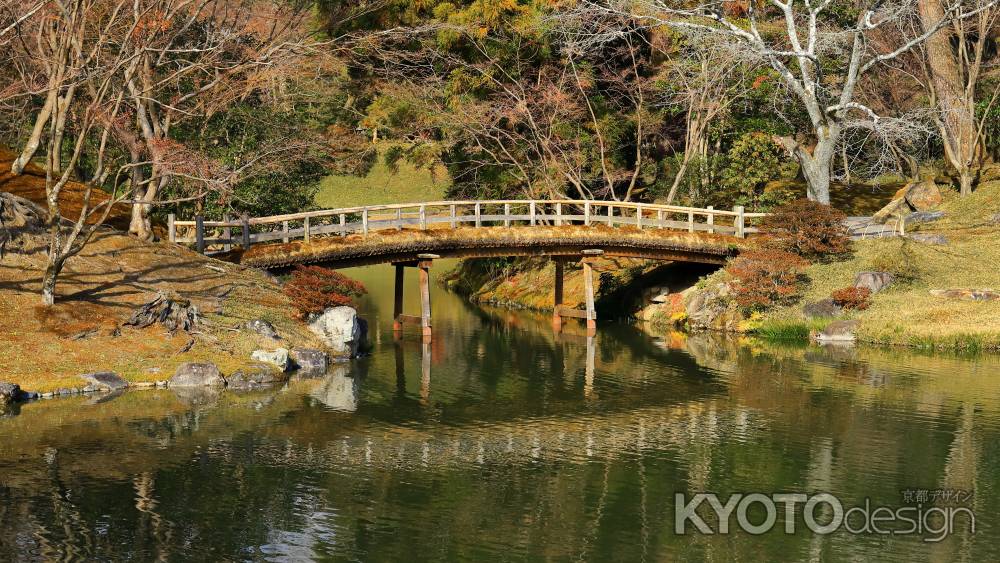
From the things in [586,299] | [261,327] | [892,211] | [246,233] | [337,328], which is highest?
[892,211]

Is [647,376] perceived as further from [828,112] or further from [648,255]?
[828,112]

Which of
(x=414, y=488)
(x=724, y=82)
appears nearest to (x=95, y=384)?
(x=414, y=488)

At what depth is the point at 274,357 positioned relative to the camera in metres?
30.9

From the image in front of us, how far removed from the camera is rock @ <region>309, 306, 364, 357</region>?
34.5 metres

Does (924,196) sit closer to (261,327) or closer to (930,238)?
(930,238)

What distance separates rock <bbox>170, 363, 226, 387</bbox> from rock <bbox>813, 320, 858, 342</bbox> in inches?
841

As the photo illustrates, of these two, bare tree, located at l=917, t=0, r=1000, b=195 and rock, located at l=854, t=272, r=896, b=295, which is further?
bare tree, located at l=917, t=0, r=1000, b=195

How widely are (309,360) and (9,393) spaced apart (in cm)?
853

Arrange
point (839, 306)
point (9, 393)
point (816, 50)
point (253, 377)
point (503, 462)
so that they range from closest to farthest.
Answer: point (503, 462)
point (9, 393)
point (253, 377)
point (839, 306)
point (816, 50)

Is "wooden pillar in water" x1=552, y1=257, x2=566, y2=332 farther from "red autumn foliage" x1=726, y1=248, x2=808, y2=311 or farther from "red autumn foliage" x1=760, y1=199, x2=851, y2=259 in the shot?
"red autumn foliage" x1=760, y1=199, x2=851, y2=259

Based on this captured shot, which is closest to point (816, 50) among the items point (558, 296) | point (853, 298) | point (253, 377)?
point (853, 298)

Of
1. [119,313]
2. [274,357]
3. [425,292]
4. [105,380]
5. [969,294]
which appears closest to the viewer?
[105,380]

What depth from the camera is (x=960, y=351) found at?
120ft

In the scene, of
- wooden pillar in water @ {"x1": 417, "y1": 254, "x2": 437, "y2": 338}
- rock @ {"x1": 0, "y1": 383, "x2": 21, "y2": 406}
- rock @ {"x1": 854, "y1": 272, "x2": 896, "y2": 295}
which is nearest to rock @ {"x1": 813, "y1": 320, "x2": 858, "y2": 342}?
rock @ {"x1": 854, "y1": 272, "x2": 896, "y2": 295}
